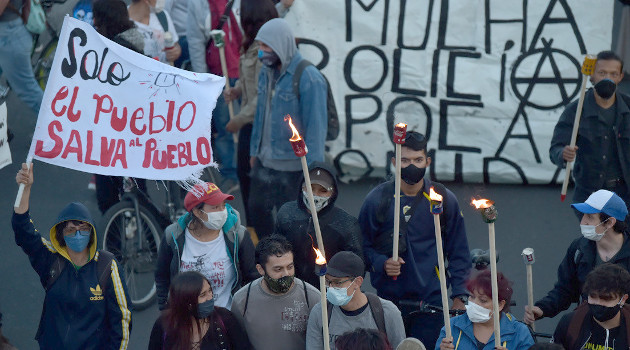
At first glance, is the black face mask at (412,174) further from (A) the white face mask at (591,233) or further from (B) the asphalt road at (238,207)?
(B) the asphalt road at (238,207)

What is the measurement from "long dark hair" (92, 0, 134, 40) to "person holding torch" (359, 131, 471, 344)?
238 cm

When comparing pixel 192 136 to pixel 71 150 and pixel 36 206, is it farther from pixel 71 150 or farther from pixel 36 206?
pixel 36 206

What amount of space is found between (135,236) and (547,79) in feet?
13.0

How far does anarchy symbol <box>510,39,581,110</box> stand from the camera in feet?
29.3

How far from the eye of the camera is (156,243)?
7.34 meters

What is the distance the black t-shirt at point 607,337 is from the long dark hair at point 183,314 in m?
1.84

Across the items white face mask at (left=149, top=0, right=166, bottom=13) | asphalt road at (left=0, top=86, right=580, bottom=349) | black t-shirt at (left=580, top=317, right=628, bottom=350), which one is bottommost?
asphalt road at (left=0, top=86, right=580, bottom=349)

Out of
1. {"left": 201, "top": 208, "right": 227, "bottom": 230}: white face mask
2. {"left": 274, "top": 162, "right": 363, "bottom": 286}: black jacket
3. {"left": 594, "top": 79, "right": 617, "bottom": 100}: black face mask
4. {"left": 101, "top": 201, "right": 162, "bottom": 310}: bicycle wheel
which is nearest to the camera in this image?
{"left": 201, "top": 208, "right": 227, "bottom": 230}: white face mask

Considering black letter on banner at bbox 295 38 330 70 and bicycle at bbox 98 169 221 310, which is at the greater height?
black letter on banner at bbox 295 38 330 70

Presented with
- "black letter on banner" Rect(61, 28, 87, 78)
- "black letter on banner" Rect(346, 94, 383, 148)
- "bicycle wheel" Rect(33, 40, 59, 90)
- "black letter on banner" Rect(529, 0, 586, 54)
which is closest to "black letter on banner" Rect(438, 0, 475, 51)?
"black letter on banner" Rect(529, 0, 586, 54)

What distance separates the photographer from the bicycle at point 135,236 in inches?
278

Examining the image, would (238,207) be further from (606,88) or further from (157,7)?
(606,88)

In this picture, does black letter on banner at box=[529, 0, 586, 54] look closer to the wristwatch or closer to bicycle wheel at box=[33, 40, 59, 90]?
the wristwatch

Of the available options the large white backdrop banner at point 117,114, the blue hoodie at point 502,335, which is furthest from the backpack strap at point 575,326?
the large white backdrop banner at point 117,114
